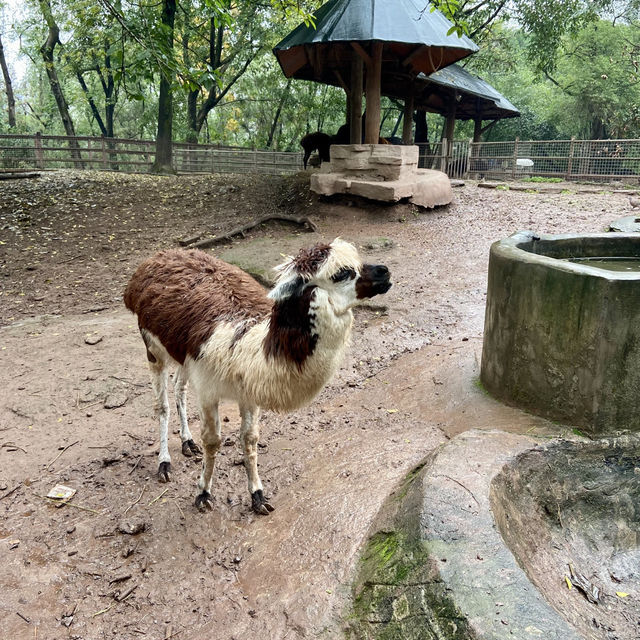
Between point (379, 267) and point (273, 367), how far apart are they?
722 mm

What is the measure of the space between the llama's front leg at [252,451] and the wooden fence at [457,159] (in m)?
14.7

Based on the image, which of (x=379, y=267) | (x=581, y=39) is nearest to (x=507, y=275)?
(x=379, y=267)

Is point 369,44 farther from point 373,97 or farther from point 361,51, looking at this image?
point 373,97

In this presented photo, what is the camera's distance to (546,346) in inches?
140

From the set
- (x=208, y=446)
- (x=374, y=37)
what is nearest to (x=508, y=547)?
(x=208, y=446)

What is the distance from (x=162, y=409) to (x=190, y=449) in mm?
386

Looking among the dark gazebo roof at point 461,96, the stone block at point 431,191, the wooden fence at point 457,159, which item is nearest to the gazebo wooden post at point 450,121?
the dark gazebo roof at point 461,96

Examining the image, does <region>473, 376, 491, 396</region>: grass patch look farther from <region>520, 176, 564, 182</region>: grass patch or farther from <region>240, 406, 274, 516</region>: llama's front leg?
<region>520, 176, 564, 182</region>: grass patch

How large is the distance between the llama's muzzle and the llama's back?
0.70 m

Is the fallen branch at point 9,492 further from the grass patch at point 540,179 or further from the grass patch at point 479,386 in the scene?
the grass patch at point 540,179

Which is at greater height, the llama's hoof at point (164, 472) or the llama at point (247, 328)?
the llama at point (247, 328)

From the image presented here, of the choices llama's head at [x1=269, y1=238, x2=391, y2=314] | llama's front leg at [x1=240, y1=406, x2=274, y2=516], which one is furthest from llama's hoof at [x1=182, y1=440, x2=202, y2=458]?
llama's head at [x1=269, y1=238, x2=391, y2=314]

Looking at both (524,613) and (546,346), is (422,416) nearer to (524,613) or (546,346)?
(546,346)

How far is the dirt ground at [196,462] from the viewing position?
244 centimetres
